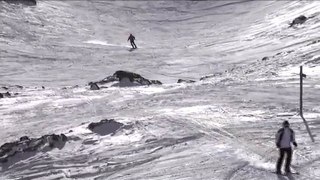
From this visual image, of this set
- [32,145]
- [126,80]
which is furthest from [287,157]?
[126,80]

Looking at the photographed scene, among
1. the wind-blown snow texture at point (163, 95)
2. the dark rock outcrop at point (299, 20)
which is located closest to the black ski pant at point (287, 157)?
the wind-blown snow texture at point (163, 95)

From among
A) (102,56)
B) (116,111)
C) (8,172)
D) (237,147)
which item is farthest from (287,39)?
(8,172)

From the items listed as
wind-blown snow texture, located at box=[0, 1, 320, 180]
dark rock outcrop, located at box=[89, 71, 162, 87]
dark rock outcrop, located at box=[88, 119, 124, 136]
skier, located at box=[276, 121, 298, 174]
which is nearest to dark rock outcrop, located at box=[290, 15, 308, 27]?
wind-blown snow texture, located at box=[0, 1, 320, 180]

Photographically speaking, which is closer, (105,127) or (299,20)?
(105,127)

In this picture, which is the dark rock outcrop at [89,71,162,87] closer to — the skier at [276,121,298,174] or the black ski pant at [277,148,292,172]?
the black ski pant at [277,148,292,172]

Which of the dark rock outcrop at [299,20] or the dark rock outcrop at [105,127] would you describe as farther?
the dark rock outcrop at [299,20]

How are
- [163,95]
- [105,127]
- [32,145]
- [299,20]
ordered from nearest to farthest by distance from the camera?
[32,145] → [105,127] → [163,95] → [299,20]

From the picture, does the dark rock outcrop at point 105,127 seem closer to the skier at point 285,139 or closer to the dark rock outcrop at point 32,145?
the dark rock outcrop at point 32,145

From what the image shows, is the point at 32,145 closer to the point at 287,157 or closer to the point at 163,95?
the point at 287,157
